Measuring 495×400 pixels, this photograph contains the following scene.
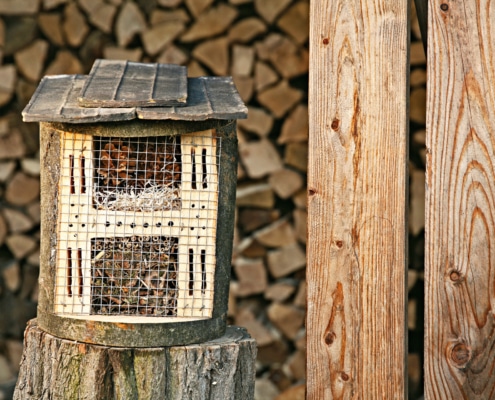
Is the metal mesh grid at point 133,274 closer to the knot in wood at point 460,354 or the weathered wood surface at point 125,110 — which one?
the weathered wood surface at point 125,110

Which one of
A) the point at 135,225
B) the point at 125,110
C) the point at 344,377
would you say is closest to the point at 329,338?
the point at 344,377

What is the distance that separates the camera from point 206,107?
6.52 ft

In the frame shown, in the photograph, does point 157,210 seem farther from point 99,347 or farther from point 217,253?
point 99,347

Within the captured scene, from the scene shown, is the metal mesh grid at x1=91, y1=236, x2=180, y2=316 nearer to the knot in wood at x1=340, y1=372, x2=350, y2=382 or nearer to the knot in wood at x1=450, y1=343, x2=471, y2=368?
the knot in wood at x1=340, y1=372, x2=350, y2=382

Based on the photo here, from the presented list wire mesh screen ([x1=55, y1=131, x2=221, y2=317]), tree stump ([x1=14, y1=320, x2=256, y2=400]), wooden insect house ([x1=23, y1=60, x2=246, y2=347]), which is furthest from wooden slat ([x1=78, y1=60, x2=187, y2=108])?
tree stump ([x1=14, y1=320, x2=256, y2=400])

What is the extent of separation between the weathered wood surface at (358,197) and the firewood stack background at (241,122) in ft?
4.91

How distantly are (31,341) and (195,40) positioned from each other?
2.02 metres

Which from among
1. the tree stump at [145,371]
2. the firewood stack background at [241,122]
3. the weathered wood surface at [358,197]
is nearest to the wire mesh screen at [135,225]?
the tree stump at [145,371]

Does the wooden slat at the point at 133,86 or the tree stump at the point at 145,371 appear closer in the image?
the wooden slat at the point at 133,86

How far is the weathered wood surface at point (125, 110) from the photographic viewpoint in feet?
6.30

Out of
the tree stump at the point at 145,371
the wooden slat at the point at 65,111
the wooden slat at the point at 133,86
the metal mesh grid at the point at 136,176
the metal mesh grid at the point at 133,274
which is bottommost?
the tree stump at the point at 145,371

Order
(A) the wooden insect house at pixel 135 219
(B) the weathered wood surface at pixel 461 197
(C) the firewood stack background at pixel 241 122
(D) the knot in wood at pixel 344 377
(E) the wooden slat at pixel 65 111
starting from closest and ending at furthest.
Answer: (E) the wooden slat at pixel 65 111 < (A) the wooden insect house at pixel 135 219 < (B) the weathered wood surface at pixel 461 197 < (D) the knot in wood at pixel 344 377 < (C) the firewood stack background at pixel 241 122

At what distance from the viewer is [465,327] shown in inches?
85.8

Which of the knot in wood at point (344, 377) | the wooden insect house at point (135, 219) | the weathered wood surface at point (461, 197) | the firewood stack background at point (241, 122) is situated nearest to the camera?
the wooden insect house at point (135, 219)
